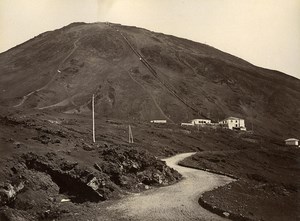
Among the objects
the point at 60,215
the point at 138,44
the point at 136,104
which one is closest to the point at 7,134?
the point at 60,215

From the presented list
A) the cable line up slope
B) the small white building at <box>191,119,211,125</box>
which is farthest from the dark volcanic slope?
the small white building at <box>191,119,211,125</box>

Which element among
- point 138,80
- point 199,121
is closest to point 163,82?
point 138,80

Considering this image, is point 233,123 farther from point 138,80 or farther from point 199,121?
point 138,80

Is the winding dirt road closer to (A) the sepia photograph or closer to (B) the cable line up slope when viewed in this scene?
(A) the sepia photograph

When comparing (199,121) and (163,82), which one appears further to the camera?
(163,82)

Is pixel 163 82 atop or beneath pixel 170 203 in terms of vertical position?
atop

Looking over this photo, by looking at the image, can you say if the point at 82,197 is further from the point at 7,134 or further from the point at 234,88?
the point at 234,88
